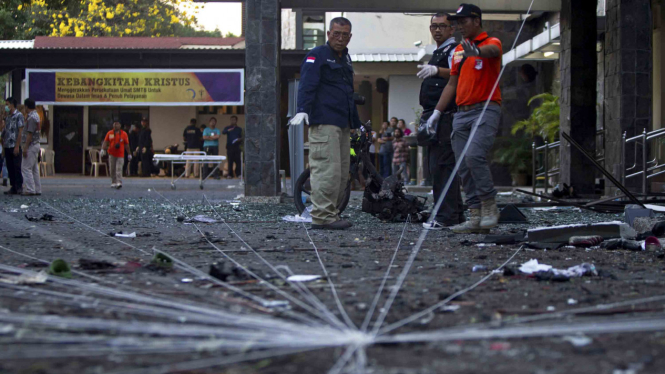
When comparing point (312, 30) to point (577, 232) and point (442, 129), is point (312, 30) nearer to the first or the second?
point (442, 129)

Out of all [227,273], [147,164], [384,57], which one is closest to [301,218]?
[227,273]

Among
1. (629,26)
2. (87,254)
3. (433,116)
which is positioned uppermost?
(629,26)

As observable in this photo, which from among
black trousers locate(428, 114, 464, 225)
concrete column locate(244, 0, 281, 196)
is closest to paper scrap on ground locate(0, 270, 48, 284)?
black trousers locate(428, 114, 464, 225)

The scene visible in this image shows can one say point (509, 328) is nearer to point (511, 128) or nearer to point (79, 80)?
point (511, 128)

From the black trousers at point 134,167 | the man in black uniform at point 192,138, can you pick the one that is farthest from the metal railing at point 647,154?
the black trousers at point 134,167

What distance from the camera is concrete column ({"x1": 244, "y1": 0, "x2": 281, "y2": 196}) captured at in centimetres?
1173

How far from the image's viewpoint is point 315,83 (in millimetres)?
6859

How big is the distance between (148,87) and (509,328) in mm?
22336

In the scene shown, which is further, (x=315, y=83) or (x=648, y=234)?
(x=315, y=83)

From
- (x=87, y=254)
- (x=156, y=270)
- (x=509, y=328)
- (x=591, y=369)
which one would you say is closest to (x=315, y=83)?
(x=87, y=254)

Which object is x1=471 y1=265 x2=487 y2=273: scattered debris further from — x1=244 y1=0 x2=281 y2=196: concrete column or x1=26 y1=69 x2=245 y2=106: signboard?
x1=26 y1=69 x2=245 y2=106: signboard

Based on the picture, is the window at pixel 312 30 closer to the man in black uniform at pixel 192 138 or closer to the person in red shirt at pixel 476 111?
the man in black uniform at pixel 192 138

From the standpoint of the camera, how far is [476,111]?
6.34 meters

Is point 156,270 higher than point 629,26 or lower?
lower
